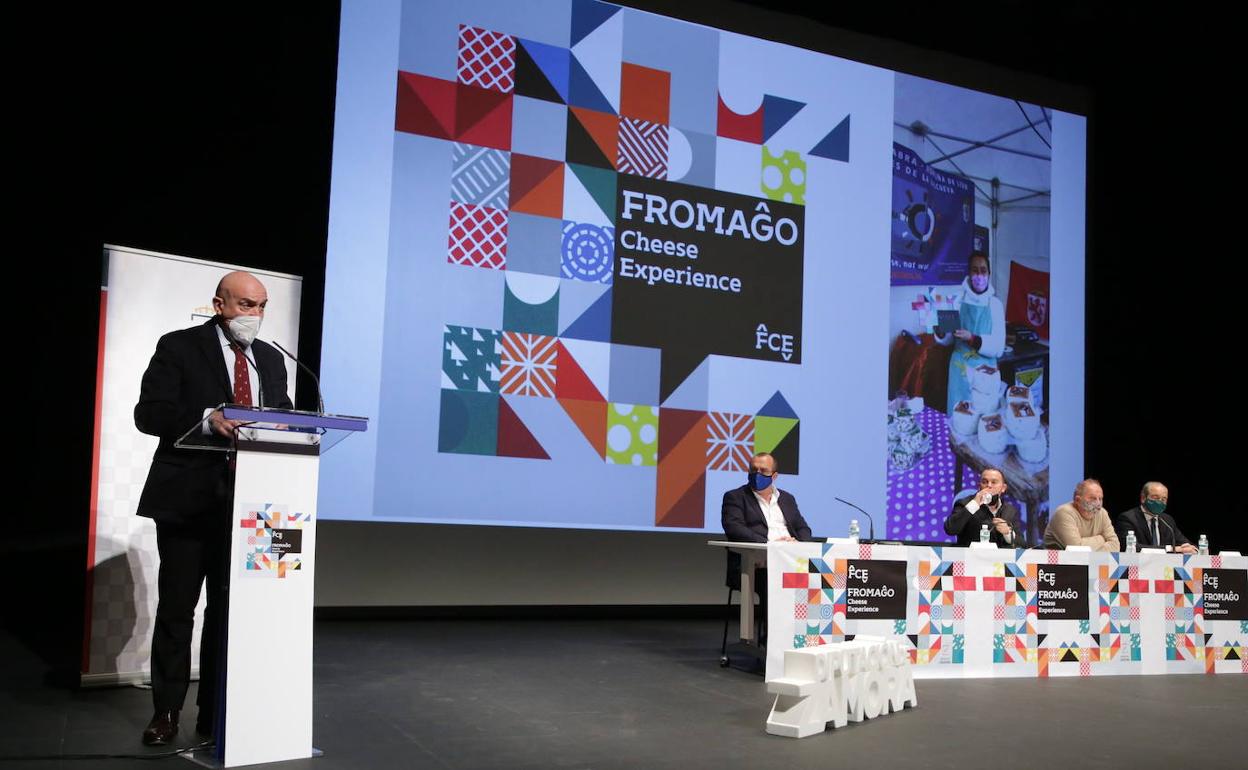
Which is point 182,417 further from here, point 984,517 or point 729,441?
point 729,441

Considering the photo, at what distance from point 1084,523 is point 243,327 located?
4721 mm

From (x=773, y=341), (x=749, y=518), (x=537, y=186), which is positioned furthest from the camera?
(x=773, y=341)

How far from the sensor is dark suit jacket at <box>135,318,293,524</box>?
2.92 m

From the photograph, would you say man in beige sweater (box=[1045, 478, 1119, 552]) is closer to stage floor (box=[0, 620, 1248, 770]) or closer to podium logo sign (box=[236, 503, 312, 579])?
stage floor (box=[0, 620, 1248, 770])

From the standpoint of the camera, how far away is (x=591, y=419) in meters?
6.46

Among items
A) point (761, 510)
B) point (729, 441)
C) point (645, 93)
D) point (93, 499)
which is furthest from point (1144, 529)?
point (93, 499)

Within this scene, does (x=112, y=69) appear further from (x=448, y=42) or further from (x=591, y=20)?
Result: (x=591, y=20)

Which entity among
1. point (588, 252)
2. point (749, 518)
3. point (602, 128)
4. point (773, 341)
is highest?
point (602, 128)

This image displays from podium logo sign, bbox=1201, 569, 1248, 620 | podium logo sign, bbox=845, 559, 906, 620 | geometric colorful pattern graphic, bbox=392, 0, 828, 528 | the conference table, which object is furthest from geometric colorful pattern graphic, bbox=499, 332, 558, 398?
podium logo sign, bbox=1201, 569, 1248, 620

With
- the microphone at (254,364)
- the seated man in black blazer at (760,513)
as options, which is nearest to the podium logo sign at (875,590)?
the seated man in black blazer at (760,513)

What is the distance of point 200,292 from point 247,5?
7.93 feet

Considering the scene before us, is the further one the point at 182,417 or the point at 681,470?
the point at 681,470

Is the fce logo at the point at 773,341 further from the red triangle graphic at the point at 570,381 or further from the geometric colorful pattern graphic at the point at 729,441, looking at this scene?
the red triangle graphic at the point at 570,381

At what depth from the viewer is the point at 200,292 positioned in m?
4.19
